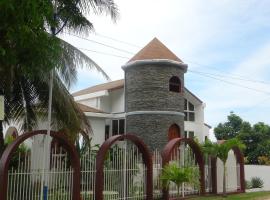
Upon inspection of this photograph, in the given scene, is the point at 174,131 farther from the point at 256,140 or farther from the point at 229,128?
the point at 229,128

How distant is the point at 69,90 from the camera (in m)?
15.0

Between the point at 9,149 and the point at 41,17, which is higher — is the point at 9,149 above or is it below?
below

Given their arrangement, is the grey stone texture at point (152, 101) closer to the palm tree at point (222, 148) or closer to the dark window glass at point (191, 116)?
the palm tree at point (222, 148)

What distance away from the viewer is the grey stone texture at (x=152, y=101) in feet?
74.5

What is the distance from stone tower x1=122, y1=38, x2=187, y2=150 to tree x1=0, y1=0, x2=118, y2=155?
727cm

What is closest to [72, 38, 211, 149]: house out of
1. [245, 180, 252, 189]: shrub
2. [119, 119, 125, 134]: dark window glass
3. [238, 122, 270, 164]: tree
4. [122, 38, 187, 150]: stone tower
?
[122, 38, 187, 150]: stone tower

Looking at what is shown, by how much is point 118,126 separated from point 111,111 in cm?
168

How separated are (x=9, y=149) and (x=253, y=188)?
16.0 meters

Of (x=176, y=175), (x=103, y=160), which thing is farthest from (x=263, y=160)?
(x=103, y=160)

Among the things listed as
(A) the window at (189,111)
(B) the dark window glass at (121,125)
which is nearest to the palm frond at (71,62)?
(B) the dark window glass at (121,125)

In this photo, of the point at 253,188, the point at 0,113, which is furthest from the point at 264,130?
the point at 0,113

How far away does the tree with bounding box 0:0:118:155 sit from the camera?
7.47m

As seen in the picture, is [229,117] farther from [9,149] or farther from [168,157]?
[9,149]

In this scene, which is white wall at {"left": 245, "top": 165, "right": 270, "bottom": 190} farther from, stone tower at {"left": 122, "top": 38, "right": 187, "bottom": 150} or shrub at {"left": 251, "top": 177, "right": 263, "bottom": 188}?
stone tower at {"left": 122, "top": 38, "right": 187, "bottom": 150}
